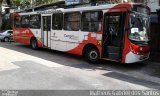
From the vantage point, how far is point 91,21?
40.3 ft

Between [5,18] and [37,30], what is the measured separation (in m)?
24.0

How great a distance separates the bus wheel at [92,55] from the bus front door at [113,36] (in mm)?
479

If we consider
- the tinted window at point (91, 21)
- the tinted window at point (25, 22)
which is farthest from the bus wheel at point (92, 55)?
the tinted window at point (25, 22)

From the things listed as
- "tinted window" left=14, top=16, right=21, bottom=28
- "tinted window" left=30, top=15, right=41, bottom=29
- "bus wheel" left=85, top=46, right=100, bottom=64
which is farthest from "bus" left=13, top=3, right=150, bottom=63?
"tinted window" left=14, top=16, right=21, bottom=28

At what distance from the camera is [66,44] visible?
1389cm

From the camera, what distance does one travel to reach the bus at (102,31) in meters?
10.8

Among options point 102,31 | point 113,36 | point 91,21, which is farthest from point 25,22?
point 113,36

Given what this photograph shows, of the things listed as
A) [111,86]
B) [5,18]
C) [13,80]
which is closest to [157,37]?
[111,86]

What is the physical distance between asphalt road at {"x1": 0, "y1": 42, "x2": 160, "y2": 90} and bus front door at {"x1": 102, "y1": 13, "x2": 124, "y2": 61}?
1.98ft

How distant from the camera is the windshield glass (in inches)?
425

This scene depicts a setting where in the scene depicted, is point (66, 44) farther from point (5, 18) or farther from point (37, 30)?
point (5, 18)

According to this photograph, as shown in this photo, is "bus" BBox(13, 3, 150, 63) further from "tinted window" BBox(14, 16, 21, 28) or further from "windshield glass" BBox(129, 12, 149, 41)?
"tinted window" BBox(14, 16, 21, 28)

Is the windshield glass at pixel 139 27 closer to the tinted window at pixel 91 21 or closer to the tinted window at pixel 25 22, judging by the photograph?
the tinted window at pixel 91 21

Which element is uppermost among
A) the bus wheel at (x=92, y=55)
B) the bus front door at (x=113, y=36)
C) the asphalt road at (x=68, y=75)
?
the bus front door at (x=113, y=36)
